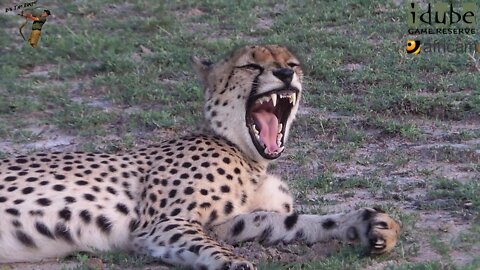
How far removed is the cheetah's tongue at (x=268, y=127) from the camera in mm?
4598

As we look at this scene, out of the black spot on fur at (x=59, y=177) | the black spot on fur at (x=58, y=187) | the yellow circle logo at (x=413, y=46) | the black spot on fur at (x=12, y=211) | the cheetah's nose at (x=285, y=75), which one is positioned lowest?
the black spot on fur at (x=12, y=211)

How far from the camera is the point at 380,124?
603 centimetres

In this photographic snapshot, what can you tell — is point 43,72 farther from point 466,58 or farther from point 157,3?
point 466,58

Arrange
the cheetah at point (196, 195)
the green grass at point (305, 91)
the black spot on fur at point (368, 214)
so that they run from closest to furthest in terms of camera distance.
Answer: the black spot on fur at point (368, 214) < the cheetah at point (196, 195) < the green grass at point (305, 91)

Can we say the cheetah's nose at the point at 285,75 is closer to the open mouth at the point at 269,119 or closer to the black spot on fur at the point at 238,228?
the open mouth at the point at 269,119

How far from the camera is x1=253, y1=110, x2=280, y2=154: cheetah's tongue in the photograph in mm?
4598

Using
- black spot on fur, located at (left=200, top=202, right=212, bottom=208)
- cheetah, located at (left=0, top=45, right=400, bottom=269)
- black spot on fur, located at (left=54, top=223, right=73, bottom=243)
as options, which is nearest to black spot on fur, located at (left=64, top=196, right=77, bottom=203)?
cheetah, located at (left=0, top=45, right=400, bottom=269)

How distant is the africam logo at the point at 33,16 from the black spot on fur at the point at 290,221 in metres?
4.68

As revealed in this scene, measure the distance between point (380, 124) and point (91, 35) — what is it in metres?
3.41

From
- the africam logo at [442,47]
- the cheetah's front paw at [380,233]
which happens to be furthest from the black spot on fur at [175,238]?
the africam logo at [442,47]

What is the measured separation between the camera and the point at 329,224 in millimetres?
4023

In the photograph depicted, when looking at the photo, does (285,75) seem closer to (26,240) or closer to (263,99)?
(263,99)

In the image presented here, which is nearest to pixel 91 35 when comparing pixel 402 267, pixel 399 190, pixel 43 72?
pixel 43 72

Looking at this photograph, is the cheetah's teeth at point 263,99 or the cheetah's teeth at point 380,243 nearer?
the cheetah's teeth at point 380,243
